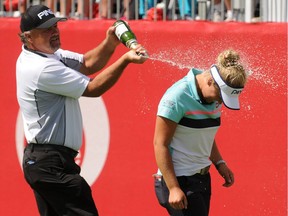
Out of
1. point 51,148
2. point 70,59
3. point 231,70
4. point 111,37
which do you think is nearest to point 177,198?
point 231,70

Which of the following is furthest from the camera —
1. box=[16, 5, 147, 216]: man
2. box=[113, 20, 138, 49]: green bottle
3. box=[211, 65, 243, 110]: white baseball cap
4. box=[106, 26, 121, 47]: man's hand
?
box=[106, 26, 121, 47]: man's hand

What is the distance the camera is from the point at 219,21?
709cm

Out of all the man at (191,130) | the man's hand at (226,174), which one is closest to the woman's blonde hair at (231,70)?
the man at (191,130)

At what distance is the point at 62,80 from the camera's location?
17.7 ft

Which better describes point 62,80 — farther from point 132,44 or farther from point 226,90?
point 226,90

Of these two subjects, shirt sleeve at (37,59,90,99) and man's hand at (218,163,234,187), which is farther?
man's hand at (218,163,234,187)

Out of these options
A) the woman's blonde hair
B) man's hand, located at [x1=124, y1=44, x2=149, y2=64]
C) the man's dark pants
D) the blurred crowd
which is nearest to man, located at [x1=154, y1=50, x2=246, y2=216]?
the woman's blonde hair

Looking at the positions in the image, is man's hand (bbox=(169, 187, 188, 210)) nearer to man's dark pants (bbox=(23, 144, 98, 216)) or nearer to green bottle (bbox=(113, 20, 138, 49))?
man's dark pants (bbox=(23, 144, 98, 216))

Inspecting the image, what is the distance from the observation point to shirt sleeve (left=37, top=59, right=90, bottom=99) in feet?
17.7

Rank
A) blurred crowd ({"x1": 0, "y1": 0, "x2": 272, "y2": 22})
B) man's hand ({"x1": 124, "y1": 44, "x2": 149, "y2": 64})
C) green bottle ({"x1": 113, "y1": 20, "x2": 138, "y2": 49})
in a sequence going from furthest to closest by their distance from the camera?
1. blurred crowd ({"x1": 0, "y1": 0, "x2": 272, "y2": 22})
2. green bottle ({"x1": 113, "y1": 20, "x2": 138, "y2": 49})
3. man's hand ({"x1": 124, "y1": 44, "x2": 149, "y2": 64})

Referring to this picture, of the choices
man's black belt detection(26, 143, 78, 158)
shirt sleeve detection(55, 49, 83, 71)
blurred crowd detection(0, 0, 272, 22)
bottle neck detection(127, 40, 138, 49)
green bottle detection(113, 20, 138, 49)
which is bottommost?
man's black belt detection(26, 143, 78, 158)

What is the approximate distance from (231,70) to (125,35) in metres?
0.71

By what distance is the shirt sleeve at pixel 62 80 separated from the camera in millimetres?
5406

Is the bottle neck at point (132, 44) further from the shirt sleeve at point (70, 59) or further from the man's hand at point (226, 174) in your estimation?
the man's hand at point (226, 174)
